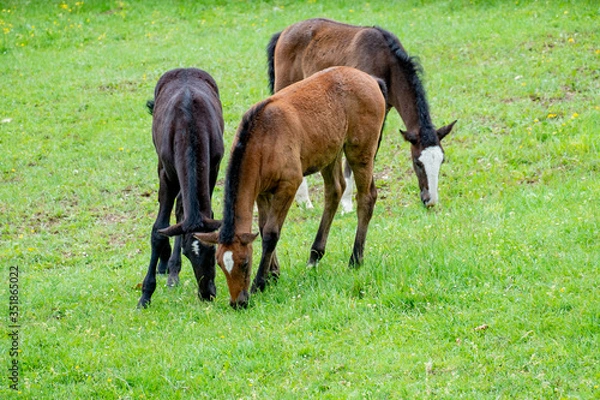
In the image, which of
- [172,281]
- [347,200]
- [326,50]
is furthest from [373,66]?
[172,281]

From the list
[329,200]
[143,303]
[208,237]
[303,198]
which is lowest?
[303,198]

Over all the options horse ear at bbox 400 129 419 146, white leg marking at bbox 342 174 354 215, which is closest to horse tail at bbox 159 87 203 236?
horse ear at bbox 400 129 419 146

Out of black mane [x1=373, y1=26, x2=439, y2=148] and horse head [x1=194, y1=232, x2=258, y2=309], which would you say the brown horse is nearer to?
horse head [x1=194, y1=232, x2=258, y2=309]

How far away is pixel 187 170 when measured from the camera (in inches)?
307

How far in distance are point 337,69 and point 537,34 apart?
9.00 m

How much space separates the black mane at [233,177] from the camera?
23.5 feet

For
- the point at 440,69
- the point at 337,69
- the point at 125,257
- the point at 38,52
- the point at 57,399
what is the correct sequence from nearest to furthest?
the point at 57,399 < the point at 337,69 < the point at 125,257 < the point at 440,69 < the point at 38,52

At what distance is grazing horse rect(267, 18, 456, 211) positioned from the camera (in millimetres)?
10164

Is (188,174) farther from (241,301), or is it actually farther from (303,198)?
(303,198)

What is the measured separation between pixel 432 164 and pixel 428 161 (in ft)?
0.21

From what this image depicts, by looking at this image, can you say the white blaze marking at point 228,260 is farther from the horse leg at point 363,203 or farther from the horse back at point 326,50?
the horse back at point 326,50

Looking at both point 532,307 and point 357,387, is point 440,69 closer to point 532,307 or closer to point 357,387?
point 532,307

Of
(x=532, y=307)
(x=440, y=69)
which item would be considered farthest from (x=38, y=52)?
(x=532, y=307)

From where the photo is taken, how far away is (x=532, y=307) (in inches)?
248
